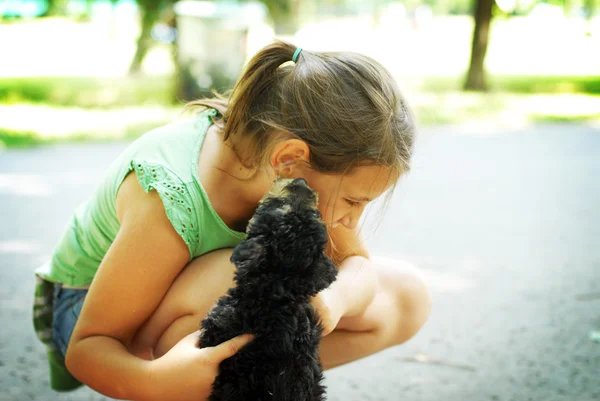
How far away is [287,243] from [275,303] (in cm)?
13

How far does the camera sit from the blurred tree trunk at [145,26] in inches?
406

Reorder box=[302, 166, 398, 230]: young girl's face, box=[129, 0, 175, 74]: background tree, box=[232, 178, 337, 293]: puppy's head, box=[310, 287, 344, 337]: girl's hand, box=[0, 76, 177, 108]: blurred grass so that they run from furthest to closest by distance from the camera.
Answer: box=[129, 0, 175, 74]: background tree → box=[0, 76, 177, 108]: blurred grass → box=[302, 166, 398, 230]: young girl's face → box=[310, 287, 344, 337]: girl's hand → box=[232, 178, 337, 293]: puppy's head

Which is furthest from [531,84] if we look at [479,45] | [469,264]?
[469,264]

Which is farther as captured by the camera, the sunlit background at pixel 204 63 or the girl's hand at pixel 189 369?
the sunlit background at pixel 204 63

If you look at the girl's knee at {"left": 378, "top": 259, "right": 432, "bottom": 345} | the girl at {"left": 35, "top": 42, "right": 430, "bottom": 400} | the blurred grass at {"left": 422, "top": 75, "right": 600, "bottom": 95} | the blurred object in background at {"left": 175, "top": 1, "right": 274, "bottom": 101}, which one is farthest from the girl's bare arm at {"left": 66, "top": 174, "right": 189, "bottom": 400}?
the blurred grass at {"left": 422, "top": 75, "right": 600, "bottom": 95}

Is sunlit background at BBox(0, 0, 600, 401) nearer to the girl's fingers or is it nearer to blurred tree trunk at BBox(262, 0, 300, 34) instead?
blurred tree trunk at BBox(262, 0, 300, 34)

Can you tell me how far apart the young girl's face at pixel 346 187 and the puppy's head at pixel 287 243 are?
0.67ft

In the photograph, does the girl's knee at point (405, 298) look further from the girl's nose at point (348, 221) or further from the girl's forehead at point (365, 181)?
the girl's forehead at point (365, 181)

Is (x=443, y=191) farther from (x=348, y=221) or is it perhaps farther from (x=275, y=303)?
(x=275, y=303)

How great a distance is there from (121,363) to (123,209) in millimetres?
366

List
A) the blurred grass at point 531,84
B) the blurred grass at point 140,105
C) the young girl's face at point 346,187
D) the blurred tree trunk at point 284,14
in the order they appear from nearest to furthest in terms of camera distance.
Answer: the young girl's face at point 346,187, the blurred grass at point 140,105, the blurred grass at point 531,84, the blurred tree trunk at point 284,14

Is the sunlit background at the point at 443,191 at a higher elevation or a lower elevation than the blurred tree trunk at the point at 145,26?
lower

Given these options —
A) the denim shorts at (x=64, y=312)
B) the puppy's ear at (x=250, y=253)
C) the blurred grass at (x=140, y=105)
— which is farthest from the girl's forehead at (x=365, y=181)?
the blurred grass at (x=140, y=105)

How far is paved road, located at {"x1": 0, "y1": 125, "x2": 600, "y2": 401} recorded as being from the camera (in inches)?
85.4
